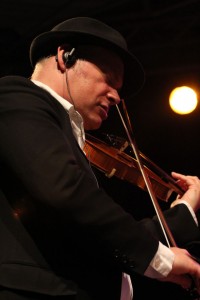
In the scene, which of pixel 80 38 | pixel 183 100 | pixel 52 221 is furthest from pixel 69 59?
pixel 183 100

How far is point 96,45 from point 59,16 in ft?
7.19

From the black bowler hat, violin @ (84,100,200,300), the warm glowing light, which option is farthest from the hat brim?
the warm glowing light

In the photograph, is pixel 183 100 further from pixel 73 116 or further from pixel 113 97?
pixel 73 116

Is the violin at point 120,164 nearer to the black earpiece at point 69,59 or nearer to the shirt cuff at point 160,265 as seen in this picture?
the black earpiece at point 69,59

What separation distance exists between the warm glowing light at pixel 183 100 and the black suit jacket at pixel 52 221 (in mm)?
2860

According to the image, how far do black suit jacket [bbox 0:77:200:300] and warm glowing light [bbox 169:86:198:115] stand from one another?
2860 mm

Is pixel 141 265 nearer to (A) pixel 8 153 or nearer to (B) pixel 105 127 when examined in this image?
(A) pixel 8 153

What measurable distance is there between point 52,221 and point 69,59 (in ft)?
2.35

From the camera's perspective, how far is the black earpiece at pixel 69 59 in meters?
1.73

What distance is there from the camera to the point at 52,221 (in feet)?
4.11

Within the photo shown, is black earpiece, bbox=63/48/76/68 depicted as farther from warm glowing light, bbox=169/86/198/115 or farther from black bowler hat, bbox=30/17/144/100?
warm glowing light, bbox=169/86/198/115

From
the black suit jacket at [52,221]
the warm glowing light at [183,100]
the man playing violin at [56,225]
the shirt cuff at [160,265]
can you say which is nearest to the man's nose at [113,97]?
the man playing violin at [56,225]

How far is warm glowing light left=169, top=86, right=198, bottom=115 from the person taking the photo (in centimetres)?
402

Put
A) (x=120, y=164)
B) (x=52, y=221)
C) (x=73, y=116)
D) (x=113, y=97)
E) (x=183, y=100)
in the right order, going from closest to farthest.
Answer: (x=52, y=221) → (x=73, y=116) → (x=113, y=97) → (x=120, y=164) → (x=183, y=100)
